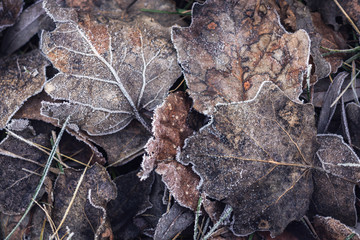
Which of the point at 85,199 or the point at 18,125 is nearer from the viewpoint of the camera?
the point at 85,199

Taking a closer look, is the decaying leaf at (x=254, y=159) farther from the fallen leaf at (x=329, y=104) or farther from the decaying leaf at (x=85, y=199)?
the decaying leaf at (x=85, y=199)

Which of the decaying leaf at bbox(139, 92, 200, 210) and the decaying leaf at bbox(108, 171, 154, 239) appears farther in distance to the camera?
the decaying leaf at bbox(108, 171, 154, 239)

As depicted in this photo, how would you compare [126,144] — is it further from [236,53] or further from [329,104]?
[329,104]

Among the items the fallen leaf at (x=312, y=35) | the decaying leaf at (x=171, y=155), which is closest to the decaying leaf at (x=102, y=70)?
the decaying leaf at (x=171, y=155)

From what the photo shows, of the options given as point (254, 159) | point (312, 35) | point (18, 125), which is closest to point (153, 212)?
point (254, 159)

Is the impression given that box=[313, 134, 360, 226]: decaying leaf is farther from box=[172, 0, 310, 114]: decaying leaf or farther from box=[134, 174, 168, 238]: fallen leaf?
box=[134, 174, 168, 238]: fallen leaf

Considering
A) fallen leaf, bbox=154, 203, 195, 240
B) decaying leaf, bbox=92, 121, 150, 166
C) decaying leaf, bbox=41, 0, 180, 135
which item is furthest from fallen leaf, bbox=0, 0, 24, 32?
fallen leaf, bbox=154, 203, 195, 240
